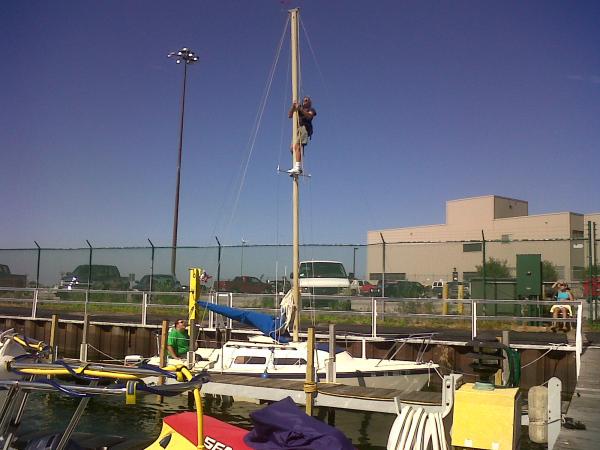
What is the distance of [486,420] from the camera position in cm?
705

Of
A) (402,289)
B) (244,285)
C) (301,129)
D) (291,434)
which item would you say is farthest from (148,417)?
(402,289)

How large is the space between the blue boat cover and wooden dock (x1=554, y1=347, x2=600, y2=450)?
354cm

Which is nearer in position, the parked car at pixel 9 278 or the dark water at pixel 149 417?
the dark water at pixel 149 417

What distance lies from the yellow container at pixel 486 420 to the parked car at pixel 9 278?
26.7 metres

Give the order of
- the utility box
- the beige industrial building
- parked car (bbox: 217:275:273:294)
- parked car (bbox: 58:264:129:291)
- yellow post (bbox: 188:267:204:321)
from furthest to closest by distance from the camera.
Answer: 1. parked car (bbox: 58:264:129:291)
2. parked car (bbox: 217:275:273:294)
3. the beige industrial building
4. the utility box
5. yellow post (bbox: 188:267:204:321)

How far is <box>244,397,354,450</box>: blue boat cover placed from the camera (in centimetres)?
515

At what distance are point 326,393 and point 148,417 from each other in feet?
14.0

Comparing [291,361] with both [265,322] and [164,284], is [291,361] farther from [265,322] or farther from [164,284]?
[164,284]

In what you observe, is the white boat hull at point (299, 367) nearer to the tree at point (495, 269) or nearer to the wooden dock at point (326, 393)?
the wooden dock at point (326, 393)

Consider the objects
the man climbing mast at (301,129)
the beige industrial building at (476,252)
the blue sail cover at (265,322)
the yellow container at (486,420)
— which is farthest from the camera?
the beige industrial building at (476,252)

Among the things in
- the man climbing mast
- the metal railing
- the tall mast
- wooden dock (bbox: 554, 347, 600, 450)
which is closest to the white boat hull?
the tall mast

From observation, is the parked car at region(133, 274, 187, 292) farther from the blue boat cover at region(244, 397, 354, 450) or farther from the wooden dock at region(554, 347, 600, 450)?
the blue boat cover at region(244, 397, 354, 450)

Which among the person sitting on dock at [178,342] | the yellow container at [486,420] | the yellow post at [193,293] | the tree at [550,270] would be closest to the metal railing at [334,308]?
the person sitting on dock at [178,342]

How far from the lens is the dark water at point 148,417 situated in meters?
12.0
